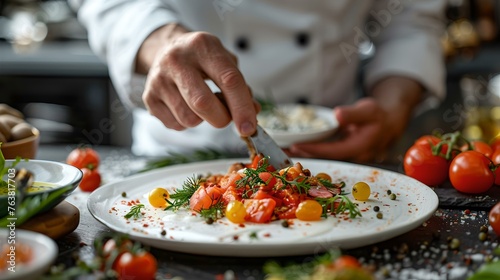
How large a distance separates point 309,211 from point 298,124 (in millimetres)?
794

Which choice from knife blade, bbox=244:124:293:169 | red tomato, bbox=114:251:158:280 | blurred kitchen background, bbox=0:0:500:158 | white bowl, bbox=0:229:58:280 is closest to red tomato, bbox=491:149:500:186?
knife blade, bbox=244:124:293:169

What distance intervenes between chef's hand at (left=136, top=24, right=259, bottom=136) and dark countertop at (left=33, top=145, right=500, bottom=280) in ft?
1.01

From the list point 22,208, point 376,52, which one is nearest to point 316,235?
point 22,208

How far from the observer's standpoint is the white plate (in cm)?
100

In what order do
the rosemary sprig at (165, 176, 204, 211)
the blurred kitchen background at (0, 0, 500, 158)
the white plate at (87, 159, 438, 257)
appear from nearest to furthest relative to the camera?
A: the white plate at (87, 159, 438, 257), the rosemary sprig at (165, 176, 204, 211), the blurred kitchen background at (0, 0, 500, 158)

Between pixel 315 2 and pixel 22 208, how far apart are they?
1.33 m

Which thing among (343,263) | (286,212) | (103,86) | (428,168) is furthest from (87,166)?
(103,86)

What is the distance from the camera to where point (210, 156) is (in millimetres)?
1740

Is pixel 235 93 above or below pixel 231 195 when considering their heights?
above

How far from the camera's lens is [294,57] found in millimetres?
2092

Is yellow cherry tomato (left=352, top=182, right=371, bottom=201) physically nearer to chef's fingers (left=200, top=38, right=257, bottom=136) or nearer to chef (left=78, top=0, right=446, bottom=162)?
chef's fingers (left=200, top=38, right=257, bottom=136)

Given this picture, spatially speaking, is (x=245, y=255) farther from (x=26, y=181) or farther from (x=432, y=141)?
(x=432, y=141)

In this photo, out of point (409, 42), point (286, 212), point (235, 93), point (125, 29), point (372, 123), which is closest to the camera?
point (286, 212)

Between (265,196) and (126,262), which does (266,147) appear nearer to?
(265,196)
